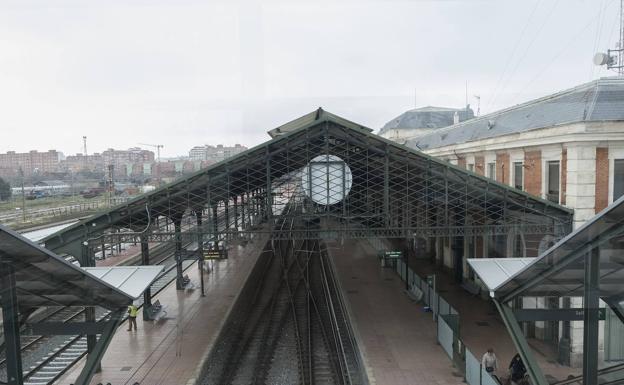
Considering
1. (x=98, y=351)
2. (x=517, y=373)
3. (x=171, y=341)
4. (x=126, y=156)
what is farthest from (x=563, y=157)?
(x=126, y=156)

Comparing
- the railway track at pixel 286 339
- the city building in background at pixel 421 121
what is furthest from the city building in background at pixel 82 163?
the city building in background at pixel 421 121

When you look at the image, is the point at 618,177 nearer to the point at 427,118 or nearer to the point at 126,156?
the point at 126,156

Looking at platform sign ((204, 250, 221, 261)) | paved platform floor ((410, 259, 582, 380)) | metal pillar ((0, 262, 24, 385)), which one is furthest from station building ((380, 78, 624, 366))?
platform sign ((204, 250, 221, 261))

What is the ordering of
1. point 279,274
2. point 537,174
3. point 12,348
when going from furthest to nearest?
point 279,274 < point 537,174 < point 12,348

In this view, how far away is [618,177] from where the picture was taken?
35.1 ft

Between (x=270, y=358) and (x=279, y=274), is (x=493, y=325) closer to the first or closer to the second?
(x=270, y=358)

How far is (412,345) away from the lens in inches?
461

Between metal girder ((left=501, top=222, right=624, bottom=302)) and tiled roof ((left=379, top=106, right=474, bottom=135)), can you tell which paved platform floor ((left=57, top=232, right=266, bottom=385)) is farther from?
tiled roof ((left=379, top=106, right=474, bottom=135))

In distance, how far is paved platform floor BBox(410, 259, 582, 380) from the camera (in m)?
10.8

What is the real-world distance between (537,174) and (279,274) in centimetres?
1287

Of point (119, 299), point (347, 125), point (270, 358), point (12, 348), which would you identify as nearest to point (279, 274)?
point (270, 358)

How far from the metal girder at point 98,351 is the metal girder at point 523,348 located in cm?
573

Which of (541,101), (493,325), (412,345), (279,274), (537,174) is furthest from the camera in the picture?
(279,274)

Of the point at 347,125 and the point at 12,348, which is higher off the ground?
the point at 347,125
